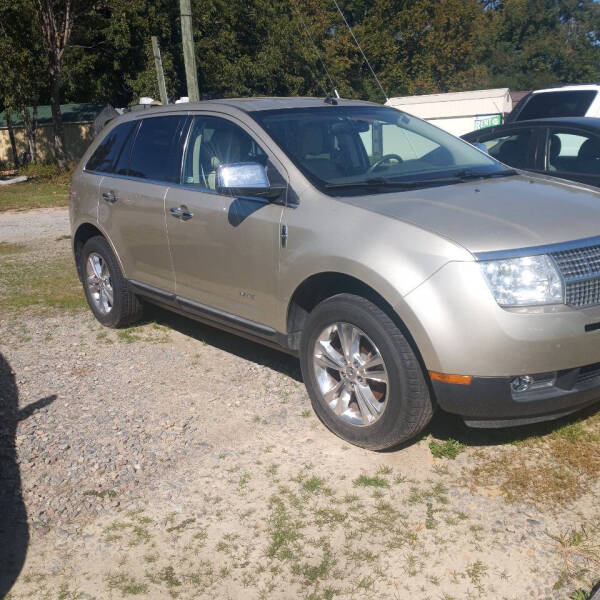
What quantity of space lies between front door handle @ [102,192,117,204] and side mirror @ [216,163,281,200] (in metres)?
1.84

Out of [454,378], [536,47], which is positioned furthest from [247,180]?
[536,47]

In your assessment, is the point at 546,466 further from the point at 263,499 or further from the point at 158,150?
the point at 158,150

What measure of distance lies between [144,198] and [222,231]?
1.07 m

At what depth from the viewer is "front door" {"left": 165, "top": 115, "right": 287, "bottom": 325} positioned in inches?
178

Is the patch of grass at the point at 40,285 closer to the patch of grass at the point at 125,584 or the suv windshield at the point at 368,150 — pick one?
the suv windshield at the point at 368,150

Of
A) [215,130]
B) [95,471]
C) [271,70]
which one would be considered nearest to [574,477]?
[95,471]

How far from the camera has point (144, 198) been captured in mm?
5566

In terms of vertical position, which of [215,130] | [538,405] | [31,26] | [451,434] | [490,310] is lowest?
[451,434]

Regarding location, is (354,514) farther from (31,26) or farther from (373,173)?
(31,26)

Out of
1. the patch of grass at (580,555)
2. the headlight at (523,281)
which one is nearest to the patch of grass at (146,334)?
the headlight at (523,281)

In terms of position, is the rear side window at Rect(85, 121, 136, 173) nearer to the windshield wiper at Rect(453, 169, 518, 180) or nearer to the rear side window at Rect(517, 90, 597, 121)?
the windshield wiper at Rect(453, 169, 518, 180)

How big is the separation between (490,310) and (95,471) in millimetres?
2256

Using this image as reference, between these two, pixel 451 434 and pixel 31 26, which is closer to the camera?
pixel 451 434

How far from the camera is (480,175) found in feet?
15.4
